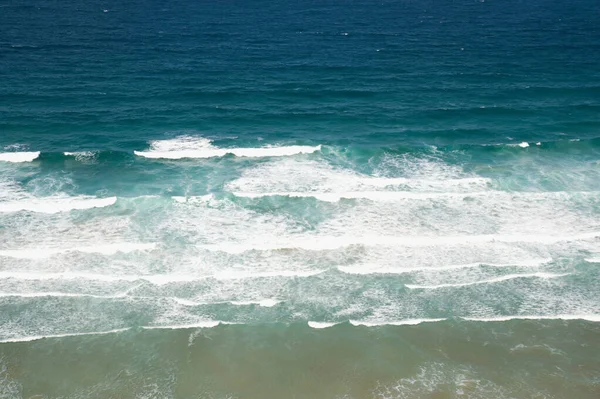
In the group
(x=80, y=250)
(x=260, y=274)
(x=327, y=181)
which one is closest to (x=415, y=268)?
(x=260, y=274)

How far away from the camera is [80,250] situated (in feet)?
104

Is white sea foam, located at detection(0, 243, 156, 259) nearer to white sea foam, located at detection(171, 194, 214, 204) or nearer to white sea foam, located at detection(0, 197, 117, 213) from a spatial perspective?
white sea foam, located at detection(0, 197, 117, 213)

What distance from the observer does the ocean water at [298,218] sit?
25312 mm

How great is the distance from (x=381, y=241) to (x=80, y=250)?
17.2m

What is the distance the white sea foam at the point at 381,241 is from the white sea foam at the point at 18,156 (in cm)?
1655

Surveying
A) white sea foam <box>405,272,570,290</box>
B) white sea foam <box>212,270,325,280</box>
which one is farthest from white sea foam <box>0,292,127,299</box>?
white sea foam <box>405,272,570,290</box>

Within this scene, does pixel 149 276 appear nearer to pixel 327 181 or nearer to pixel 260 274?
pixel 260 274


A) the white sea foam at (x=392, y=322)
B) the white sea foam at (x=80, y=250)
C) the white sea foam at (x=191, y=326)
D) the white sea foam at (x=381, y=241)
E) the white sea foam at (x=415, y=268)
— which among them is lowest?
the white sea foam at (x=392, y=322)

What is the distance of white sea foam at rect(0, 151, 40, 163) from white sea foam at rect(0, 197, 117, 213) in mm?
5398

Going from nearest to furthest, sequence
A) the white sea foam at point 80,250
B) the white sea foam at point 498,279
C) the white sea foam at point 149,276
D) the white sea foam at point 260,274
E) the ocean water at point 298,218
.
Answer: the ocean water at point 298,218 → the white sea foam at point 498,279 → the white sea foam at point 149,276 → the white sea foam at point 260,274 → the white sea foam at point 80,250

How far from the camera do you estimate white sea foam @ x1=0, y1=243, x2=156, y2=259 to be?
31148mm

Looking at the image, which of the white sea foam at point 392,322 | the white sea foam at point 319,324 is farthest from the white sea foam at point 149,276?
the white sea foam at point 392,322

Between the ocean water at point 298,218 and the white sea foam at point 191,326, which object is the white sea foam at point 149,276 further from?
the white sea foam at point 191,326

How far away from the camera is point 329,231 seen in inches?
1330
